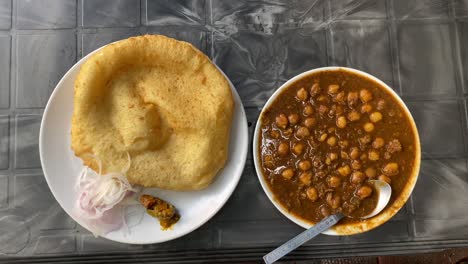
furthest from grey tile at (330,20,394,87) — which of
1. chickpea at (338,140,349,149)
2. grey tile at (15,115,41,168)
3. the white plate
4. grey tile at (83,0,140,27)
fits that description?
grey tile at (15,115,41,168)

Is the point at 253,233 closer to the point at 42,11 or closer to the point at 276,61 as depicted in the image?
the point at 276,61

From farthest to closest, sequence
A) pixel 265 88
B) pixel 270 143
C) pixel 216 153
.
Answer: pixel 265 88, pixel 270 143, pixel 216 153

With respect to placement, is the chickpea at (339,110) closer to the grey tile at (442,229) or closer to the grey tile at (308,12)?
the grey tile at (308,12)

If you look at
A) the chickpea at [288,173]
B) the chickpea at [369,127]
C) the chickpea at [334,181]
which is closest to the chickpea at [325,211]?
the chickpea at [334,181]

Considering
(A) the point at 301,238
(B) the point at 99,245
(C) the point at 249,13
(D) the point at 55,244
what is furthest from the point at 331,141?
(D) the point at 55,244

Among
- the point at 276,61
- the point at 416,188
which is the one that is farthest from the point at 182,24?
the point at 416,188

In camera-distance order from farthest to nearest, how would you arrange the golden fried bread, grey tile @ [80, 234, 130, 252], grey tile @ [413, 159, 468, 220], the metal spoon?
grey tile @ [413, 159, 468, 220] → grey tile @ [80, 234, 130, 252] → the metal spoon → the golden fried bread

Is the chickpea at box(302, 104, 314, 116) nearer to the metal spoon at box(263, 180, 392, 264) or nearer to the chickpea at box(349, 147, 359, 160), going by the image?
the chickpea at box(349, 147, 359, 160)
